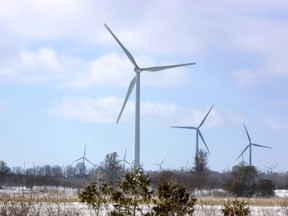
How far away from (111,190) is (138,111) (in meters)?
20.6

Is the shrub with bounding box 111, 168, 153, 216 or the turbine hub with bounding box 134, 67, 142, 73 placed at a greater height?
the turbine hub with bounding box 134, 67, 142, 73

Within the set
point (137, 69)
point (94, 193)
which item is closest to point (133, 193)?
point (94, 193)

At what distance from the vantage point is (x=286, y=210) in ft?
57.1

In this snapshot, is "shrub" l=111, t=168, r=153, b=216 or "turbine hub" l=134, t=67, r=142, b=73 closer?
"shrub" l=111, t=168, r=153, b=216

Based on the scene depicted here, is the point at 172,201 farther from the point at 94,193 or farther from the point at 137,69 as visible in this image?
the point at 137,69

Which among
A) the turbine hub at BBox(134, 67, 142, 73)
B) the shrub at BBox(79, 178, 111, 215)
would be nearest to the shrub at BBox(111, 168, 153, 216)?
the shrub at BBox(79, 178, 111, 215)

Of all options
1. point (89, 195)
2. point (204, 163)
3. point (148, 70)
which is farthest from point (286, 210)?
point (204, 163)

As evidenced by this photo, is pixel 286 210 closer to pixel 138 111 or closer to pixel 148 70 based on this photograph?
pixel 138 111

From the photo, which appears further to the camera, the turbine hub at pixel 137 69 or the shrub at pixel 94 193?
the turbine hub at pixel 137 69

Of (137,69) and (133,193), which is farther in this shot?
(137,69)

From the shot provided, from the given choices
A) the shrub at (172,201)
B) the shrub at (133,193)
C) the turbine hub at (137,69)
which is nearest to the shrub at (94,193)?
the shrub at (133,193)

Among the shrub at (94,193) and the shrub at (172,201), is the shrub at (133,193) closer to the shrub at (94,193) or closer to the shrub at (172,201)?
the shrub at (172,201)

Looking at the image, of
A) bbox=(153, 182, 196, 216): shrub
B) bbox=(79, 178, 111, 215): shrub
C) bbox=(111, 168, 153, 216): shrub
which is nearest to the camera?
bbox=(153, 182, 196, 216): shrub

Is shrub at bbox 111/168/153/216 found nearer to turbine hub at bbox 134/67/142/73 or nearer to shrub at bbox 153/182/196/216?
shrub at bbox 153/182/196/216
